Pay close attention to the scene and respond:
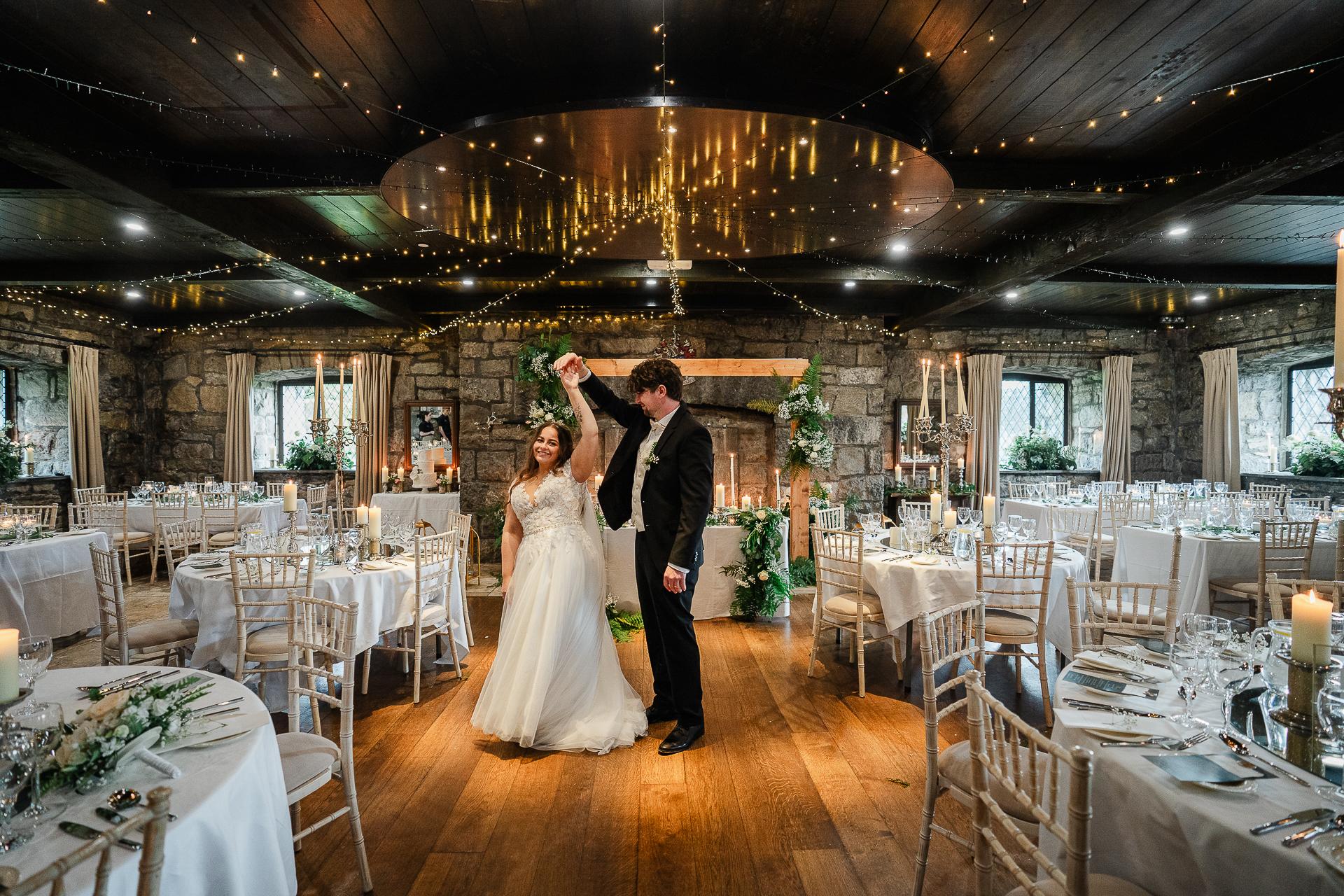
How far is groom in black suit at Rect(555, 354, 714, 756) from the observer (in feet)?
10.9

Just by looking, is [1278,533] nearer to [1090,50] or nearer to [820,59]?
[1090,50]

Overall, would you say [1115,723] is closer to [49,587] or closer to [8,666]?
[8,666]

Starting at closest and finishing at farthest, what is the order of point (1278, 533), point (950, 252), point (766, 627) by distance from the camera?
point (1278, 533)
point (766, 627)
point (950, 252)

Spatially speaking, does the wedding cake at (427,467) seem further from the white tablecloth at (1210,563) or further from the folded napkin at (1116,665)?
the folded napkin at (1116,665)

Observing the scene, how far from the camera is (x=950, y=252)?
7.16 m

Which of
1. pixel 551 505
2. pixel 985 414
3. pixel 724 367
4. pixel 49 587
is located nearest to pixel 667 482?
pixel 551 505

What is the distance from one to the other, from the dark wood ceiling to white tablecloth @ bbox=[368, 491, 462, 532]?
9.54 feet

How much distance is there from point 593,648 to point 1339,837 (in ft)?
9.26

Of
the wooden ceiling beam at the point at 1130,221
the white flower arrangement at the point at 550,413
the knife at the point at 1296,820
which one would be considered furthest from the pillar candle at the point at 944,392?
the white flower arrangement at the point at 550,413

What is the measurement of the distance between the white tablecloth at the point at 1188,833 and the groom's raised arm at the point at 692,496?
175cm

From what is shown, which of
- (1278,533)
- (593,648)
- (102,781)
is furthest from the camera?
(1278,533)

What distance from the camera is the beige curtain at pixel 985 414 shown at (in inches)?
390

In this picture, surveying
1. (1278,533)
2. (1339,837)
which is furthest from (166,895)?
(1278,533)

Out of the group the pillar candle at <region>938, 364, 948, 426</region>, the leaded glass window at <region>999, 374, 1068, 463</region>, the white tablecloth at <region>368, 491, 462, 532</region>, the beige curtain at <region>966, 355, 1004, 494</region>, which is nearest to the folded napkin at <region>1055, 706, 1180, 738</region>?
the pillar candle at <region>938, 364, 948, 426</region>
